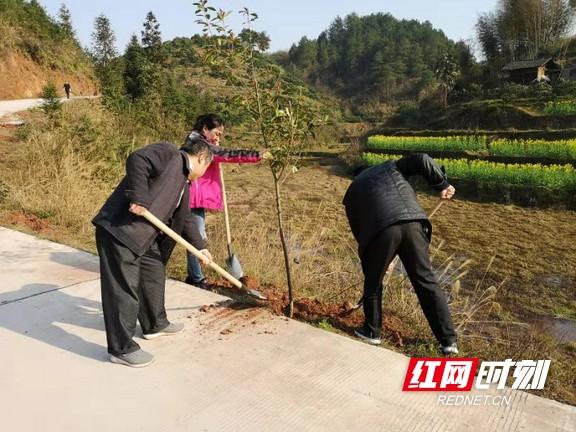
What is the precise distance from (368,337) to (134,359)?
1.59 metres

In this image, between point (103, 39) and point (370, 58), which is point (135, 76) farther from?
point (370, 58)

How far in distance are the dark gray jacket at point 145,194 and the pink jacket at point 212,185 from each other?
94 centimetres

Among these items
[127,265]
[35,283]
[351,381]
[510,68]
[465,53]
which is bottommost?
[351,381]

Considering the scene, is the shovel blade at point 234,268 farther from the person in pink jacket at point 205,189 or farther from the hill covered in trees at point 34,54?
the hill covered in trees at point 34,54

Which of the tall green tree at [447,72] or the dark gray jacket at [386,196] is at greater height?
the tall green tree at [447,72]

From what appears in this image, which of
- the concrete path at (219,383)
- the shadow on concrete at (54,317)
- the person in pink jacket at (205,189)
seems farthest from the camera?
the person in pink jacket at (205,189)

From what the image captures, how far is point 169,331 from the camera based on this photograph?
3.36m

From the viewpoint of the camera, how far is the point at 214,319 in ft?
11.9

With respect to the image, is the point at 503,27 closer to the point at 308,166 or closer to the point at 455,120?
the point at 455,120

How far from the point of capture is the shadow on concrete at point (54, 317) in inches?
125

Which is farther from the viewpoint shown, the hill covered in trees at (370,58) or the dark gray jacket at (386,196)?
the hill covered in trees at (370,58)

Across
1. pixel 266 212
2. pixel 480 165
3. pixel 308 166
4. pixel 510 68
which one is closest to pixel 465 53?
pixel 510 68

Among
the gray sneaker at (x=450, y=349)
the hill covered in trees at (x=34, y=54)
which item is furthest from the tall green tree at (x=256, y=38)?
the hill covered in trees at (x=34, y=54)

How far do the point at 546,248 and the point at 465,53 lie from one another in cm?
3605
